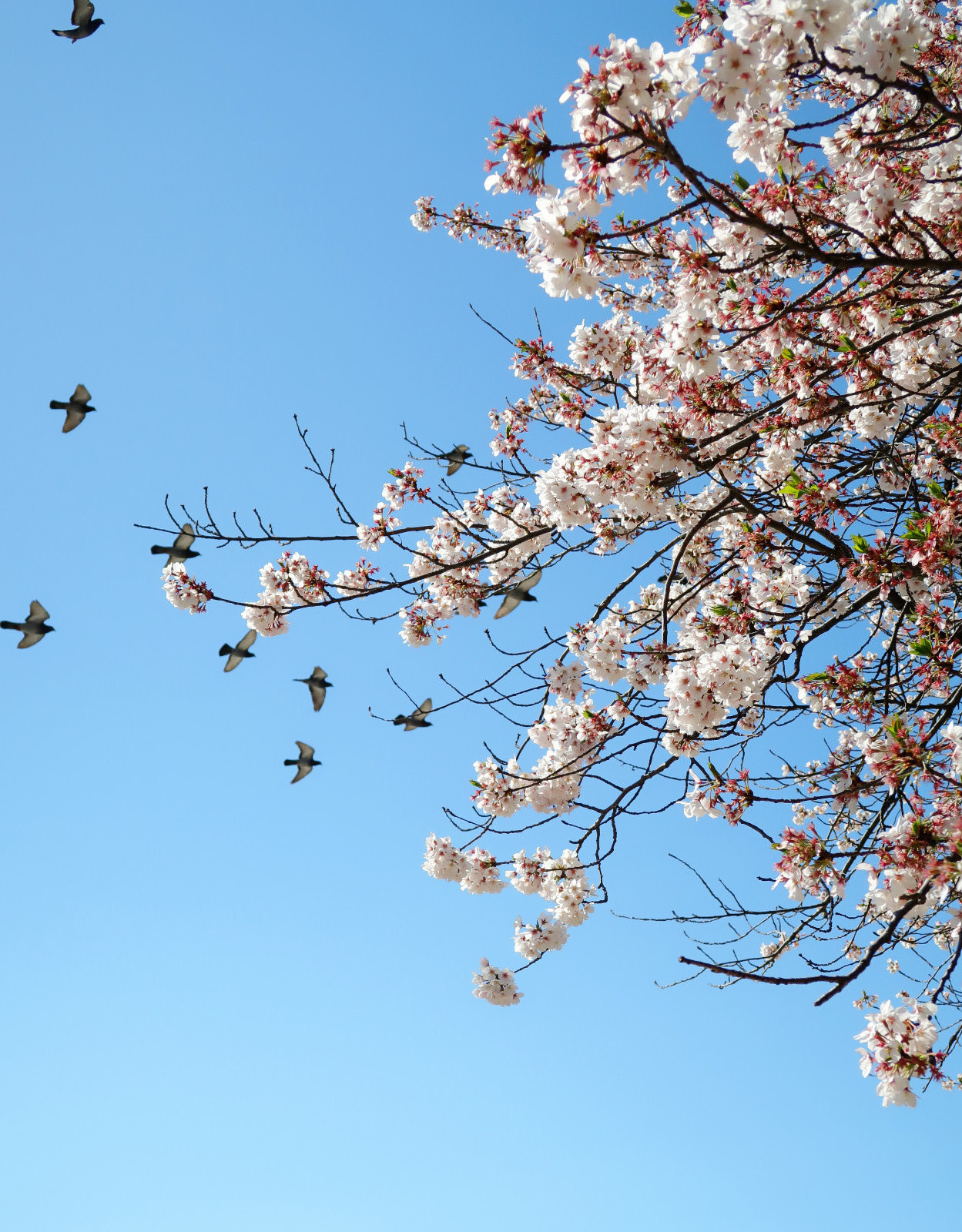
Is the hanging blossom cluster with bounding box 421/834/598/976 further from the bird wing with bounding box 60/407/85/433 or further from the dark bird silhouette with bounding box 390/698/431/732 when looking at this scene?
the bird wing with bounding box 60/407/85/433

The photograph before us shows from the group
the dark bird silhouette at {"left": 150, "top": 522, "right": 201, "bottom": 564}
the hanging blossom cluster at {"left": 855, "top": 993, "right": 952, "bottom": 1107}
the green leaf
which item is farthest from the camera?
the dark bird silhouette at {"left": 150, "top": 522, "right": 201, "bottom": 564}

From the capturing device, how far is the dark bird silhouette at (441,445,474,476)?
19.8 ft

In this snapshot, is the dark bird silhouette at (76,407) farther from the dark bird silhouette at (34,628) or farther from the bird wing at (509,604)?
the bird wing at (509,604)

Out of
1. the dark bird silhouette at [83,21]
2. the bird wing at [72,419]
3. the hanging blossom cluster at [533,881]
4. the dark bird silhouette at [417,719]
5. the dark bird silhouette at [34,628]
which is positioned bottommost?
the hanging blossom cluster at [533,881]

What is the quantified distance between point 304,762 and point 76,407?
7.98 feet

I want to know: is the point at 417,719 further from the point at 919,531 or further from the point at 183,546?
the point at 919,531

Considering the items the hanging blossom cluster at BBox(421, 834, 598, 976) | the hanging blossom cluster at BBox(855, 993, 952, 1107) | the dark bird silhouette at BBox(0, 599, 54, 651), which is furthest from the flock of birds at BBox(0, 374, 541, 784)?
the hanging blossom cluster at BBox(855, 993, 952, 1107)

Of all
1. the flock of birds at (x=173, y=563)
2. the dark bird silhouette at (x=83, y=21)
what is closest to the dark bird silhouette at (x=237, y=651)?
the flock of birds at (x=173, y=563)

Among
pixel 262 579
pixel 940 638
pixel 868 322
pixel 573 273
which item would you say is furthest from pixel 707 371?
pixel 262 579

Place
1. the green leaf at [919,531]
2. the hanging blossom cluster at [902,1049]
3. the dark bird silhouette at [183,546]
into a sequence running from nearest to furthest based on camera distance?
1. the hanging blossom cluster at [902,1049]
2. the green leaf at [919,531]
3. the dark bird silhouette at [183,546]

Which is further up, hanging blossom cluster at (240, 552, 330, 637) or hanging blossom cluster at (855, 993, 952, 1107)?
hanging blossom cluster at (240, 552, 330, 637)

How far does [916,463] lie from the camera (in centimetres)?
562

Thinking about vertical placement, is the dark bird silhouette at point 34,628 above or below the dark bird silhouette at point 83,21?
below

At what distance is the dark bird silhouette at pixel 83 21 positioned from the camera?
4188 millimetres
